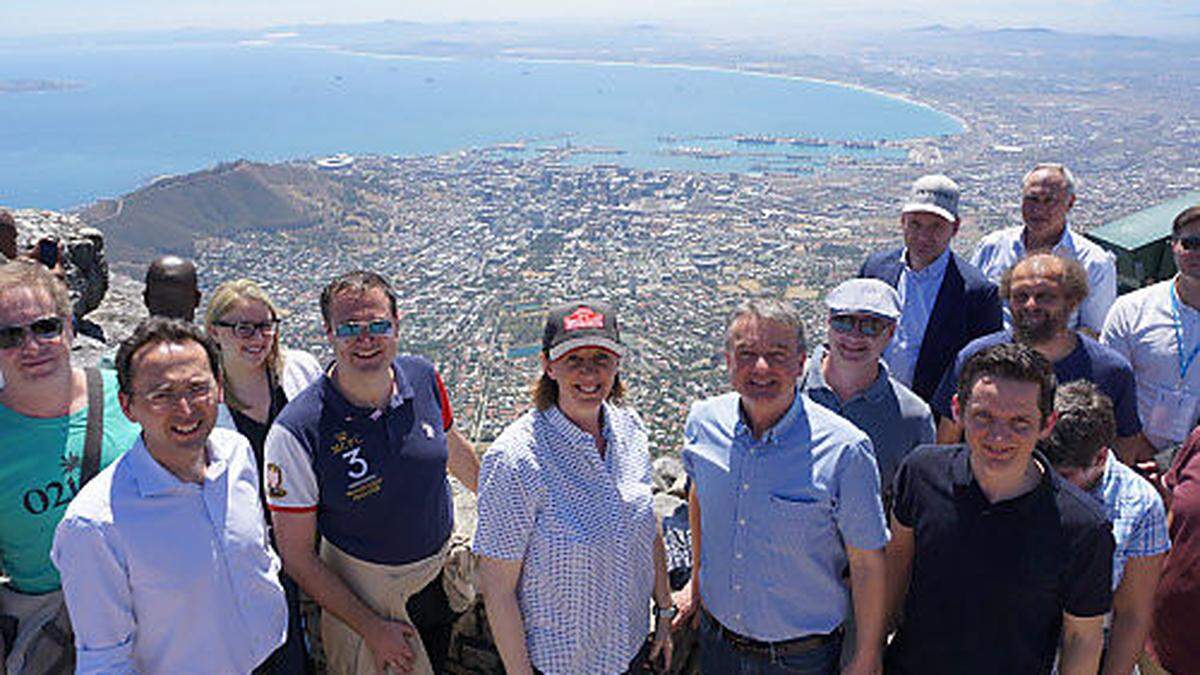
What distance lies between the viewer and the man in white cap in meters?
3.52

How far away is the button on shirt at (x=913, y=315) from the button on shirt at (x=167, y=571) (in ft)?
9.19

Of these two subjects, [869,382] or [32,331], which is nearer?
[32,331]

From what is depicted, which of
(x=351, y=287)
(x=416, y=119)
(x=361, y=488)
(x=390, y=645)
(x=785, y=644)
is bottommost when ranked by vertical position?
(x=416, y=119)

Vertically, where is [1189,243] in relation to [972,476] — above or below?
above

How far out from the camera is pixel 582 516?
2143mm

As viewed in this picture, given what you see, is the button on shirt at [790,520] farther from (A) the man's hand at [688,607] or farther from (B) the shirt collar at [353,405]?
(B) the shirt collar at [353,405]

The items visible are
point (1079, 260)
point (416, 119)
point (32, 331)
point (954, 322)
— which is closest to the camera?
point (32, 331)

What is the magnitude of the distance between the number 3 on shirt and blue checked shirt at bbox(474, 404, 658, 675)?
49 centimetres

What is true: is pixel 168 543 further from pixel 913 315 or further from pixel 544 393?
pixel 913 315

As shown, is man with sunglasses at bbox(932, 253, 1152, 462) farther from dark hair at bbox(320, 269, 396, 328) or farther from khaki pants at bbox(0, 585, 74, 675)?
khaki pants at bbox(0, 585, 74, 675)

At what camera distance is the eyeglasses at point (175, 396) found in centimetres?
196

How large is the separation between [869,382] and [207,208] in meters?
41.8

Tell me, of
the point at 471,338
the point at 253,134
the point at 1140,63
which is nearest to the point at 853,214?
the point at 471,338

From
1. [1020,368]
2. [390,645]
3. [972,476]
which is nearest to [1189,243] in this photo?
[1020,368]
